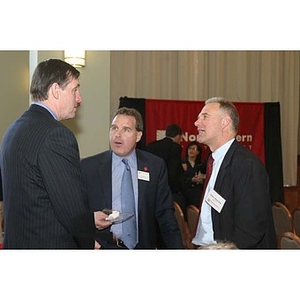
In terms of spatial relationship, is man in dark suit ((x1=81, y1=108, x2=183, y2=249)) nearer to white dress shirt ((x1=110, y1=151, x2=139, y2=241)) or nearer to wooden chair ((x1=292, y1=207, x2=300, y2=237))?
white dress shirt ((x1=110, y1=151, x2=139, y2=241))

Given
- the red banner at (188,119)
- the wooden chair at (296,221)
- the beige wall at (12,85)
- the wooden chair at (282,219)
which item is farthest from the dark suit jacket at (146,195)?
the beige wall at (12,85)

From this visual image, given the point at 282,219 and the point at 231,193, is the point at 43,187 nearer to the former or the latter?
the point at 231,193

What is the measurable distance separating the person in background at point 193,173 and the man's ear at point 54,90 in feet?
13.7

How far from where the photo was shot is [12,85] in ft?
23.2

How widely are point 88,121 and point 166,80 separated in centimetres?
263

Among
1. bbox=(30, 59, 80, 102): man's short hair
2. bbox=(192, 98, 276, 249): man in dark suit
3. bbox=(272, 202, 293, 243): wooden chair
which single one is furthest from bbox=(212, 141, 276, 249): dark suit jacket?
bbox=(272, 202, 293, 243): wooden chair

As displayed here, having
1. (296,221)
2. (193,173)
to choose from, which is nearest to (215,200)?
(296,221)

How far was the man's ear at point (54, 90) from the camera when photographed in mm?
1795

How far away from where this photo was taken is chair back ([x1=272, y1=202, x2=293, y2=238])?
159 inches

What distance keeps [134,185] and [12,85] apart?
5197 millimetres

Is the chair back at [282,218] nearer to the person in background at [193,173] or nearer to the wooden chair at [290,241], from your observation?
the wooden chair at [290,241]
